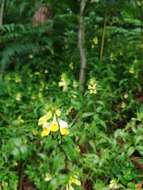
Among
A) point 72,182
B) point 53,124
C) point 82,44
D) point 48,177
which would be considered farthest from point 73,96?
point 53,124

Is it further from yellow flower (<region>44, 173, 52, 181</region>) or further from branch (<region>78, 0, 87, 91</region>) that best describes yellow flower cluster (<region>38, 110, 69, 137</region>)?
branch (<region>78, 0, 87, 91</region>)

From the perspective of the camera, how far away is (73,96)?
12.0 feet

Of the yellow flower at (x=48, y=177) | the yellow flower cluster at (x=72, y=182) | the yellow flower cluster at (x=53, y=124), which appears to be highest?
the yellow flower cluster at (x=53, y=124)

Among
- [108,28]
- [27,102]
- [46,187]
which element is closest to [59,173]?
[46,187]

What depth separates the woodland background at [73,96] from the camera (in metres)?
2.79

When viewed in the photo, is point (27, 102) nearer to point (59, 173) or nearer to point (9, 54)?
point (9, 54)

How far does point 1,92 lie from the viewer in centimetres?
412

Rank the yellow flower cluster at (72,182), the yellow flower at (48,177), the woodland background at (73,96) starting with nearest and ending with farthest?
1. the yellow flower cluster at (72,182)
2. the yellow flower at (48,177)
3. the woodland background at (73,96)

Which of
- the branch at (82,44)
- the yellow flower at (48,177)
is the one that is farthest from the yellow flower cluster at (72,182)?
the branch at (82,44)

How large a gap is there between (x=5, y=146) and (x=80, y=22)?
1.74 metres

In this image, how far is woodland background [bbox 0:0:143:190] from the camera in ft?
9.14

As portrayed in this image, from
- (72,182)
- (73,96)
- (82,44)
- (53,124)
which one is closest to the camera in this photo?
(53,124)

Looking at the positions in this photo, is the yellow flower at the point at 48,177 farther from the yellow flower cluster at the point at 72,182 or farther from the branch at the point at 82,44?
the branch at the point at 82,44

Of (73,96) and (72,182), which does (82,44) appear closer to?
(73,96)
